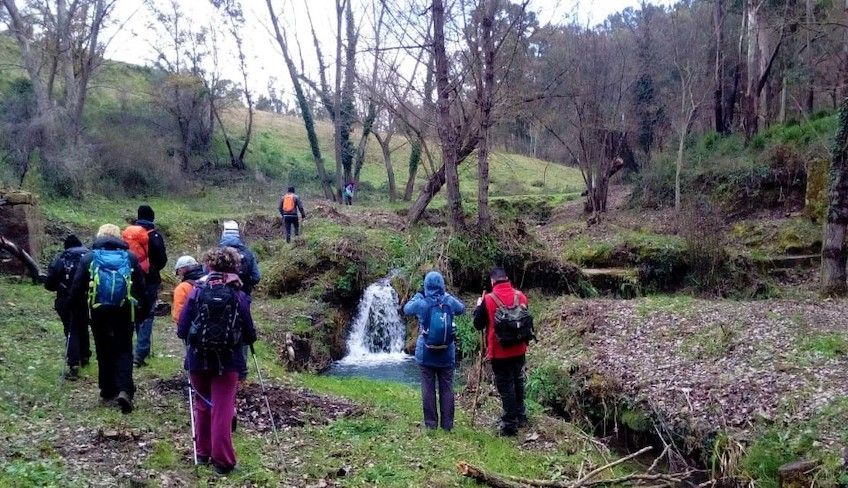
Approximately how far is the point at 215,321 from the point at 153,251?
3.63 meters

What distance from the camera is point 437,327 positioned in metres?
7.40

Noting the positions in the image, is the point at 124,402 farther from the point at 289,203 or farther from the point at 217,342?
the point at 289,203

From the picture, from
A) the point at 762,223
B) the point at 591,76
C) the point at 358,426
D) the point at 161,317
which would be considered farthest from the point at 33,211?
the point at 762,223

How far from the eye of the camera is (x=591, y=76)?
23.9 metres

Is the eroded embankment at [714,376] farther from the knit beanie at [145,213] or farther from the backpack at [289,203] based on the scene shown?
the backpack at [289,203]

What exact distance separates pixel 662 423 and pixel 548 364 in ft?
9.34

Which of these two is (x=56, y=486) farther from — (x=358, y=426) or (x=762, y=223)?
(x=762, y=223)

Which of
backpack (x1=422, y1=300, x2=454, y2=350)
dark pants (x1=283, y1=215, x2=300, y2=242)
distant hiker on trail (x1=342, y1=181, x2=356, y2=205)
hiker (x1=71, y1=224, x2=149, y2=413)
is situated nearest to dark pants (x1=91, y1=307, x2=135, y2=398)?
hiker (x1=71, y1=224, x2=149, y2=413)

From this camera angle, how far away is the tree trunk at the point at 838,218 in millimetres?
13148

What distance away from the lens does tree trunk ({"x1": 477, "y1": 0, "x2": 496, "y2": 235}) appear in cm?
1541

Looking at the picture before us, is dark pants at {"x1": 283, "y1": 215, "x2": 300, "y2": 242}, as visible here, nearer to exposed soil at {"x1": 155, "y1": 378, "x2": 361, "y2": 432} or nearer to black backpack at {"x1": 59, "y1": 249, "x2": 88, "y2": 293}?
exposed soil at {"x1": 155, "y1": 378, "x2": 361, "y2": 432}

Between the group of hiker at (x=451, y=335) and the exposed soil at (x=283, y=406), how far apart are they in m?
1.22

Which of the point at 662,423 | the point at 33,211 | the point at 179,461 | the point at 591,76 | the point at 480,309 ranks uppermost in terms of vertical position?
the point at 591,76

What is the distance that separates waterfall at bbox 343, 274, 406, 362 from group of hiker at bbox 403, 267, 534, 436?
728 centimetres
